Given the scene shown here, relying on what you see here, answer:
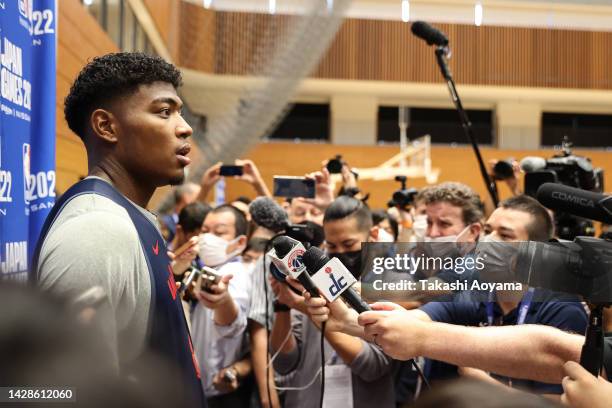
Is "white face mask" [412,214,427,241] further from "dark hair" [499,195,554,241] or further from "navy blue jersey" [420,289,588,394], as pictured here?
"navy blue jersey" [420,289,588,394]

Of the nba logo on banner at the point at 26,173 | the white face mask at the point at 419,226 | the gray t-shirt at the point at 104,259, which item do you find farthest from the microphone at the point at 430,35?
the gray t-shirt at the point at 104,259

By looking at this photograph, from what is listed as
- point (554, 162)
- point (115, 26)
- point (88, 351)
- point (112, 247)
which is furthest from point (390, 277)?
point (115, 26)

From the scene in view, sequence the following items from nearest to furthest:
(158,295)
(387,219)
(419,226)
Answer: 1. (158,295)
2. (419,226)
3. (387,219)

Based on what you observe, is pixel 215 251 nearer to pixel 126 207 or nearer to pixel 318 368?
pixel 318 368

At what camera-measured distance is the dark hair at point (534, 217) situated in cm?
259

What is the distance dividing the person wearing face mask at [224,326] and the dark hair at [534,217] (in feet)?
3.98

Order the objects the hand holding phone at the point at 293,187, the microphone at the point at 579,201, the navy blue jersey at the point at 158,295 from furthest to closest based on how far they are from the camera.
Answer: the hand holding phone at the point at 293,187, the navy blue jersey at the point at 158,295, the microphone at the point at 579,201

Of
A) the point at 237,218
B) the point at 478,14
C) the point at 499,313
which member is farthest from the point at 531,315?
the point at 478,14

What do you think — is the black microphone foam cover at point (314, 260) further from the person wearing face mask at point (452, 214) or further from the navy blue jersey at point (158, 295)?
the person wearing face mask at point (452, 214)

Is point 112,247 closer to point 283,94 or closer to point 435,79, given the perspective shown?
point 283,94

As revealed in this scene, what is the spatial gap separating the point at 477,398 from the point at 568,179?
2871 millimetres

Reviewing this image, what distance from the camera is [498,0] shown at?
1648 cm

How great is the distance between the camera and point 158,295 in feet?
4.67

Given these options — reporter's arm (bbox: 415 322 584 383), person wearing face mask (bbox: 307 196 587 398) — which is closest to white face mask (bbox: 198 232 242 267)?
person wearing face mask (bbox: 307 196 587 398)
